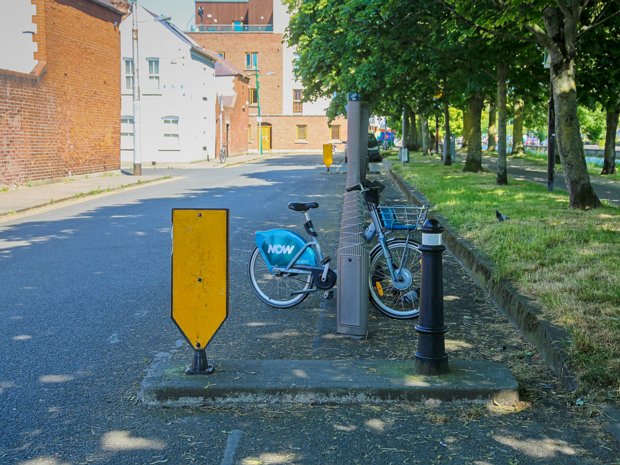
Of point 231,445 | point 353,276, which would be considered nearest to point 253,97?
point 353,276

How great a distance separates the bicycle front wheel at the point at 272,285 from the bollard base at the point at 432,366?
8.37ft

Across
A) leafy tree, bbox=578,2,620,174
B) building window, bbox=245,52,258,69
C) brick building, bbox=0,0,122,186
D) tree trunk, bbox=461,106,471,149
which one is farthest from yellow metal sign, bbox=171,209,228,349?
building window, bbox=245,52,258,69

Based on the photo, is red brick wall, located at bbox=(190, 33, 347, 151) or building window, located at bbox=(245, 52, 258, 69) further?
building window, located at bbox=(245, 52, 258, 69)

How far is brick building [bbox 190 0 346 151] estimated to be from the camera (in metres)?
81.9

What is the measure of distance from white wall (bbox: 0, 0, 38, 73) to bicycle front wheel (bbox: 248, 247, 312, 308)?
20369 millimetres

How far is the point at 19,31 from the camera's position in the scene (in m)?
25.6

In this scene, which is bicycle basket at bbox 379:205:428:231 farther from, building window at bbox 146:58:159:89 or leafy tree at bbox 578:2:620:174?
building window at bbox 146:58:159:89

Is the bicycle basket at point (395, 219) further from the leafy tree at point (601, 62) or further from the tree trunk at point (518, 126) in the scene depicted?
the tree trunk at point (518, 126)

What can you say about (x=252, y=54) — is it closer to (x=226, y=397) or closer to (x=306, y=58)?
(x=306, y=58)

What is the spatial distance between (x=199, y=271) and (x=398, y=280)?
2.55m

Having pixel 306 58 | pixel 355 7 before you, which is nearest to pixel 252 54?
pixel 306 58

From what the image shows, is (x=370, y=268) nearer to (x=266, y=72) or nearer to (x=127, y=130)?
(x=127, y=130)

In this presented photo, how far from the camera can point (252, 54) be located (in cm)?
8250

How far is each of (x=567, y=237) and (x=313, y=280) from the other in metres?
3.70
